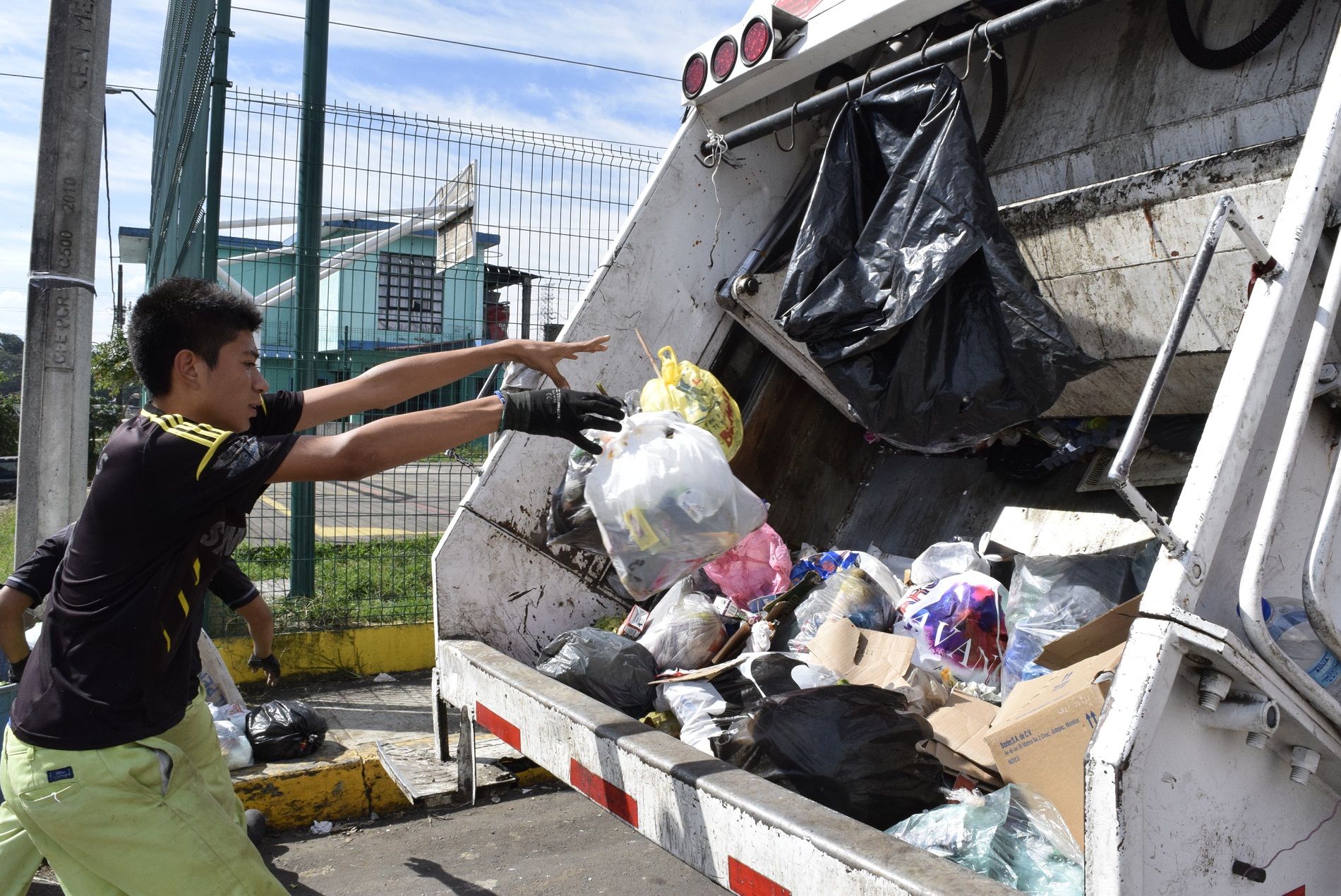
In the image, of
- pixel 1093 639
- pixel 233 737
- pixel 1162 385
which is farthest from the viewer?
pixel 233 737

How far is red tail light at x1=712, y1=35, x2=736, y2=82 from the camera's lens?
3281 mm

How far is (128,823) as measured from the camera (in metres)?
1.74

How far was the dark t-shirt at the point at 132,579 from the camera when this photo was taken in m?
1.72

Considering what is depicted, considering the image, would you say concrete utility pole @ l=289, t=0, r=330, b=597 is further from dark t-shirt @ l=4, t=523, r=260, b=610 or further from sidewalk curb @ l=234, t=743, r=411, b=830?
dark t-shirt @ l=4, t=523, r=260, b=610

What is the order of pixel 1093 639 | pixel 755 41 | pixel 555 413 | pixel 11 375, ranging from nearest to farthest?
pixel 555 413
pixel 1093 639
pixel 755 41
pixel 11 375

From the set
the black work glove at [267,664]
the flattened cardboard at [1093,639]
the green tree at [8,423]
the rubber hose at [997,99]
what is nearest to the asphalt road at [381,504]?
the black work glove at [267,664]

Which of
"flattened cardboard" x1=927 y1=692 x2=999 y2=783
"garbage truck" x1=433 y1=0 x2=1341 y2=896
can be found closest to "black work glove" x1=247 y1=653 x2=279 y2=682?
"garbage truck" x1=433 y1=0 x2=1341 y2=896

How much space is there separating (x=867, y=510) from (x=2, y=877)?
2760mm

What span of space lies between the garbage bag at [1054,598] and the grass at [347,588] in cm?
267

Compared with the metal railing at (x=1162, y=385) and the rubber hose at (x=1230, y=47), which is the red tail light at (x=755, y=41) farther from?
the metal railing at (x=1162, y=385)

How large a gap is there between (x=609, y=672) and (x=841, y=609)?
2.24 feet

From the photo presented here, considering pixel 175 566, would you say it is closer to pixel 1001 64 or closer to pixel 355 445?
pixel 355 445

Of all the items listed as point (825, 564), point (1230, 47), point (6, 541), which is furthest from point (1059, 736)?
point (6, 541)

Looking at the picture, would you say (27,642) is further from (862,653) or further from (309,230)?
(309,230)
